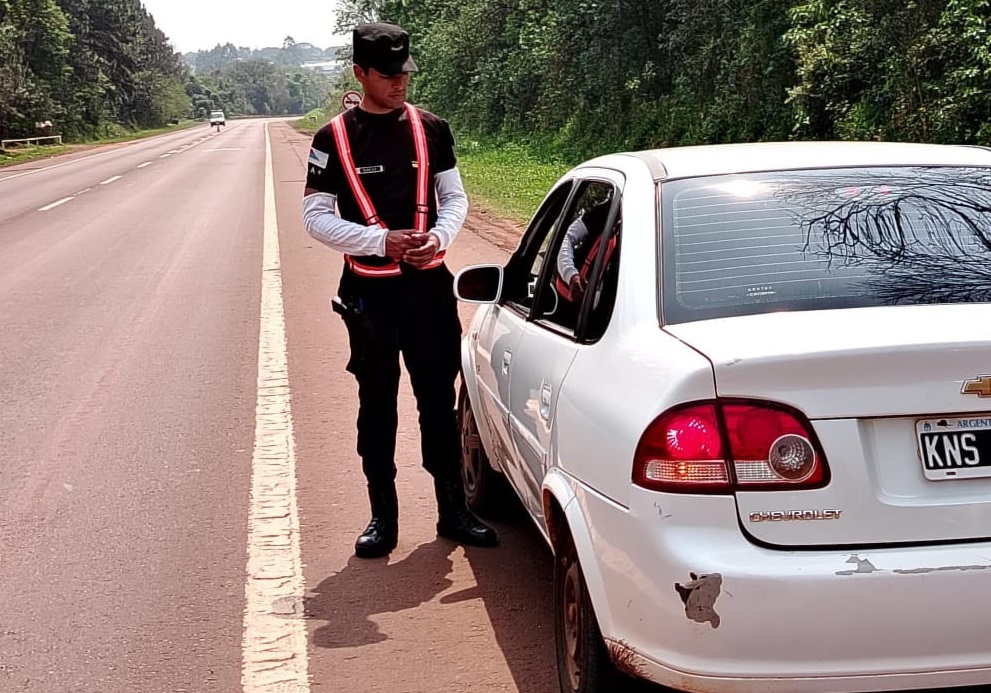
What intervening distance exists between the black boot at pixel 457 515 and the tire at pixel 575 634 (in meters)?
1.51

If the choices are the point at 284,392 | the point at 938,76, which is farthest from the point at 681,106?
the point at 284,392

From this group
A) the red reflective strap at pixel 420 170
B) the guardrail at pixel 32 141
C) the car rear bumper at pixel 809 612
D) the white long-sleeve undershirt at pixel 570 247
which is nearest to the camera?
the car rear bumper at pixel 809 612

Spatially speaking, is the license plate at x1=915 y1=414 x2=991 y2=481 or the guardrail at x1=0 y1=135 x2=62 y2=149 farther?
the guardrail at x1=0 y1=135 x2=62 y2=149

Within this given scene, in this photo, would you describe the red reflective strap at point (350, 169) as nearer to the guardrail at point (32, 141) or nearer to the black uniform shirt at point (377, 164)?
the black uniform shirt at point (377, 164)

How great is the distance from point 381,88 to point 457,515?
64.8 inches

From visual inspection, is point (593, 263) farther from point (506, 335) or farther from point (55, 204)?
point (55, 204)

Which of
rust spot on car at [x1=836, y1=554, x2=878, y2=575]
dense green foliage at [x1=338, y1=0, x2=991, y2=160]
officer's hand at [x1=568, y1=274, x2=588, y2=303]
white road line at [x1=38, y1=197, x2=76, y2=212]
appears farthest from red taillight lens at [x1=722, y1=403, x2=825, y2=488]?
white road line at [x1=38, y1=197, x2=76, y2=212]

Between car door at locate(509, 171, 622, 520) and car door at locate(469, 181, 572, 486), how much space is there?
0.14 m

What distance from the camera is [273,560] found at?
4832 millimetres

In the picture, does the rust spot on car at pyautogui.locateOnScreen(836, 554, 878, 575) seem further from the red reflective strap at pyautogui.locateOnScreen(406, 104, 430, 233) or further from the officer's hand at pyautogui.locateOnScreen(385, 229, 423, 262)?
the red reflective strap at pyautogui.locateOnScreen(406, 104, 430, 233)

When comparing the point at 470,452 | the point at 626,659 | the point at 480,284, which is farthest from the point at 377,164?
the point at 626,659

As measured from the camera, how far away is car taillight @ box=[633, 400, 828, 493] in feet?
8.96

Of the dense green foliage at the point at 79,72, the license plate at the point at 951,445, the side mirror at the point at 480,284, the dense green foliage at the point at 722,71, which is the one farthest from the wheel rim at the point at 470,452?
the dense green foliage at the point at 79,72

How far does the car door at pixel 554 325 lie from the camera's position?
11.6 ft
